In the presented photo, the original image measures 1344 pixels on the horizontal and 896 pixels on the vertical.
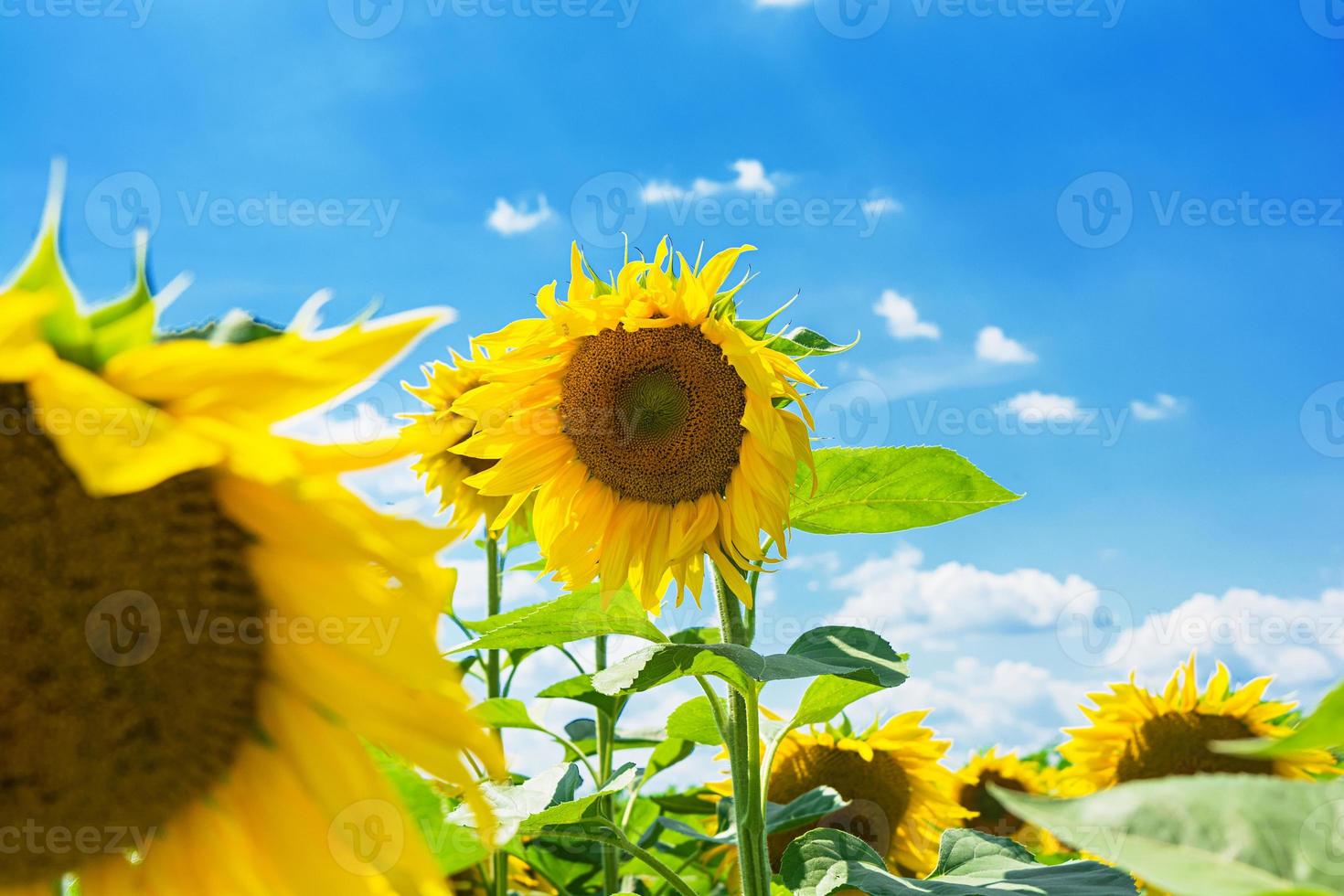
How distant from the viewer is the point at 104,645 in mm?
883

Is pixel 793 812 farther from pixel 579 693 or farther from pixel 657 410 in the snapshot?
pixel 657 410

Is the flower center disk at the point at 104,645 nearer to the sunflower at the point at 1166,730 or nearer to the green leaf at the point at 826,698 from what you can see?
the green leaf at the point at 826,698

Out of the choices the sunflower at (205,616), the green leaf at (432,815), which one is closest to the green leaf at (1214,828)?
the sunflower at (205,616)

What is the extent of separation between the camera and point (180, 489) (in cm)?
92

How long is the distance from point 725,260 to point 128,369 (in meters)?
1.40

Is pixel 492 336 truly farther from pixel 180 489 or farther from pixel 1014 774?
pixel 1014 774

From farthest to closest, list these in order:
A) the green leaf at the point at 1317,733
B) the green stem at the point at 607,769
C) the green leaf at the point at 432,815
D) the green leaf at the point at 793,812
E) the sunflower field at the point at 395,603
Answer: the green stem at the point at 607,769 < the green leaf at the point at 793,812 < the green leaf at the point at 432,815 < the sunflower field at the point at 395,603 < the green leaf at the point at 1317,733

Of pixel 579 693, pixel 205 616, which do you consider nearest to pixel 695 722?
pixel 579 693

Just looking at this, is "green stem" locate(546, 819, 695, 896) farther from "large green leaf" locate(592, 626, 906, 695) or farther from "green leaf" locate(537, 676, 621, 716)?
"green leaf" locate(537, 676, 621, 716)

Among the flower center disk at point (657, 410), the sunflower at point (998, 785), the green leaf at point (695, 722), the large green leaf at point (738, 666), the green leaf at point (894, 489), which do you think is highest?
the flower center disk at point (657, 410)

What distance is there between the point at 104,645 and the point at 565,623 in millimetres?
997

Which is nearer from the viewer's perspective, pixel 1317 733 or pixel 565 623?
pixel 1317 733

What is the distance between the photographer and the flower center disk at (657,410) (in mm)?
2258

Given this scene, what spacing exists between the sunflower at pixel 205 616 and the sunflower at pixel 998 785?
3.27 m
